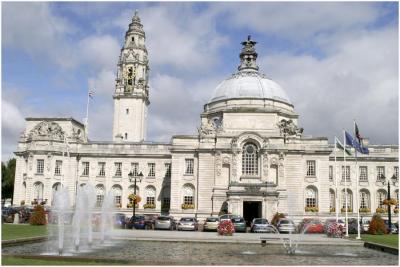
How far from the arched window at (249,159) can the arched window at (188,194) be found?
7620mm

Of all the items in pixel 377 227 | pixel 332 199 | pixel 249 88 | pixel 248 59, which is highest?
pixel 248 59

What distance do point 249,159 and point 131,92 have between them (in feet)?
99.4

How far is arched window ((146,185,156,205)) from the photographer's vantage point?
2758 inches

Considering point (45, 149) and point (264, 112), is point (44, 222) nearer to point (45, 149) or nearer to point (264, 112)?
point (45, 149)

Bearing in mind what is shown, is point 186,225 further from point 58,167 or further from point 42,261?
point 58,167

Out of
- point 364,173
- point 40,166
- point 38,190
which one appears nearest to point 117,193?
point 38,190

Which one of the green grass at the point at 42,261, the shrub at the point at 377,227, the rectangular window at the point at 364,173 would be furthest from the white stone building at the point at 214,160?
the green grass at the point at 42,261

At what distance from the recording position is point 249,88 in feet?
250

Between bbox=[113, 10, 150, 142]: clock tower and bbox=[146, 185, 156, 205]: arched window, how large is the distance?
14031 millimetres

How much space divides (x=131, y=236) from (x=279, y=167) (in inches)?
1346

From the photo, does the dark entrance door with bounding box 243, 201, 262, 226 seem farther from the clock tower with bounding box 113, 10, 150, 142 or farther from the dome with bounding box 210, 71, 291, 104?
the clock tower with bounding box 113, 10, 150, 142

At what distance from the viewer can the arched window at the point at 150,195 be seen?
7006cm

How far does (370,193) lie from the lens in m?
70.8

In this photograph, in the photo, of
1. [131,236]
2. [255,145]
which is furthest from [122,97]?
[131,236]
